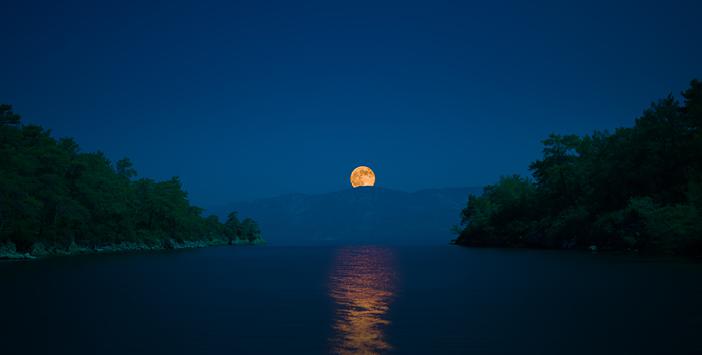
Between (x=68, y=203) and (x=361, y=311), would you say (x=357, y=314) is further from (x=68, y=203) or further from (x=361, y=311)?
(x=68, y=203)

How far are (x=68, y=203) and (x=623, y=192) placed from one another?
7135 cm

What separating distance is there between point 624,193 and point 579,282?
46.6m

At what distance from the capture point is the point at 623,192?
71.7 meters

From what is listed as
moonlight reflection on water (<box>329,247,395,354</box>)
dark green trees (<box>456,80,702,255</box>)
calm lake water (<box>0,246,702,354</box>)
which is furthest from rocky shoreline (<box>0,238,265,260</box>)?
dark green trees (<box>456,80,702,255</box>)

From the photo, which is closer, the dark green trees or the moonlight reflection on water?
the moonlight reflection on water

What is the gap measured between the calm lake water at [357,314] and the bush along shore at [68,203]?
27.1 m

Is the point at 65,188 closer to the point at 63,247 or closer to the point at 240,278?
the point at 63,247

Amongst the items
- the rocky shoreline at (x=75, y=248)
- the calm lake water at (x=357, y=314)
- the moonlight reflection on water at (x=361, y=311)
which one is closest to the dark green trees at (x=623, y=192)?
the calm lake water at (x=357, y=314)

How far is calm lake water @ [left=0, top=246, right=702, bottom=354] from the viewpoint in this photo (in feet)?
49.2

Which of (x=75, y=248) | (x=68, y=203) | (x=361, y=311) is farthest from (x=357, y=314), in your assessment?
(x=75, y=248)

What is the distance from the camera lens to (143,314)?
68.3ft

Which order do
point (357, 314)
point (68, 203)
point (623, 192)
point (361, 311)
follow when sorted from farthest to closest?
point (623, 192)
point (68, 203)
point (361, 311)
point (357, 314)

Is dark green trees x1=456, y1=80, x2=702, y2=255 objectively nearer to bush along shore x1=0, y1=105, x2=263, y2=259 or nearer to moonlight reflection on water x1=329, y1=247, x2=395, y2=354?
moonlight reflection on water x1=329, y1=247, x2=395, y2=354

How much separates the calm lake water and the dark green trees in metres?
21.9
